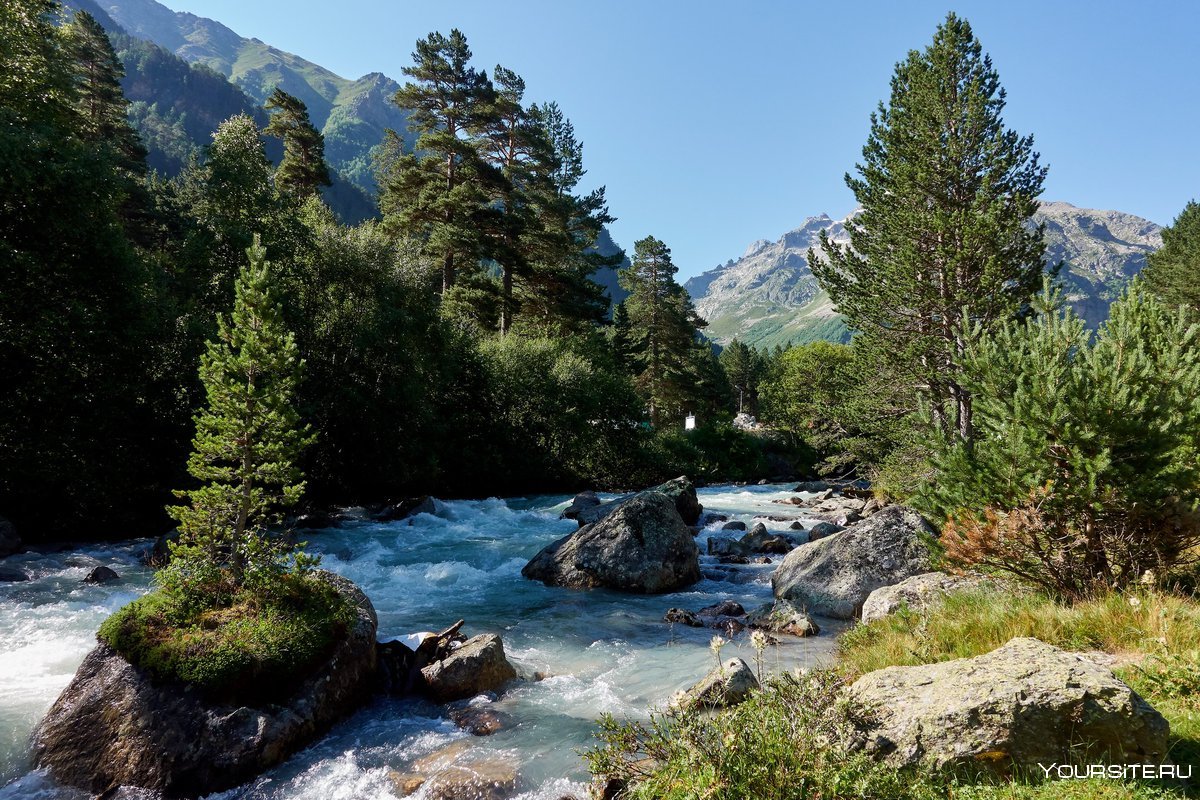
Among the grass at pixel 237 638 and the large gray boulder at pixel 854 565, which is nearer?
the grass at pixel 237 638

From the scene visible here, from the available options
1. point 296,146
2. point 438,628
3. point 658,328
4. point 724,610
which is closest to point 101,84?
point 296,146

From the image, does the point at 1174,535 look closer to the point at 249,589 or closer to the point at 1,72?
the point at 249,589

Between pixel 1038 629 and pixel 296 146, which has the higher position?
pixel 296 146

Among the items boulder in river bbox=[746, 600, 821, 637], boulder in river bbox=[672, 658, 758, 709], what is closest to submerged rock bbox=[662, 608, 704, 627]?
boulder in river bbox=[746, 600, 821, 637]

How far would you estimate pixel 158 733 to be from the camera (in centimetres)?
686

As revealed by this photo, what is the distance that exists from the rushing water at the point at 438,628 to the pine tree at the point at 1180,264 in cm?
3910

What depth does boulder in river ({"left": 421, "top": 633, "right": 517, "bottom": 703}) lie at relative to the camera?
8906 millimetres

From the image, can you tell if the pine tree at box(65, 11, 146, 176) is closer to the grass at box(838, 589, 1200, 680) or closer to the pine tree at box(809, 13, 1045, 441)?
the pine tree at box(809, 13, 1045, 441)

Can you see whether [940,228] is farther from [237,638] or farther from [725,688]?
[237,638]

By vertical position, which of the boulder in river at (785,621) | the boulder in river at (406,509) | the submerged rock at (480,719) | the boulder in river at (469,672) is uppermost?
the boulder in river at (406,509)

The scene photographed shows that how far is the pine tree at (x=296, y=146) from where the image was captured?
37.2 metres

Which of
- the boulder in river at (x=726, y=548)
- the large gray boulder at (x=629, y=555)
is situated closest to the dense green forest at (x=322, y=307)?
the large gray boulder at (x=629, y=555)

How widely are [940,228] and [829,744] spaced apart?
17.6 m

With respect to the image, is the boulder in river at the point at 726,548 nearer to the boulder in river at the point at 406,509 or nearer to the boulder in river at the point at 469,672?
the boulder in river at the point at 469,672
